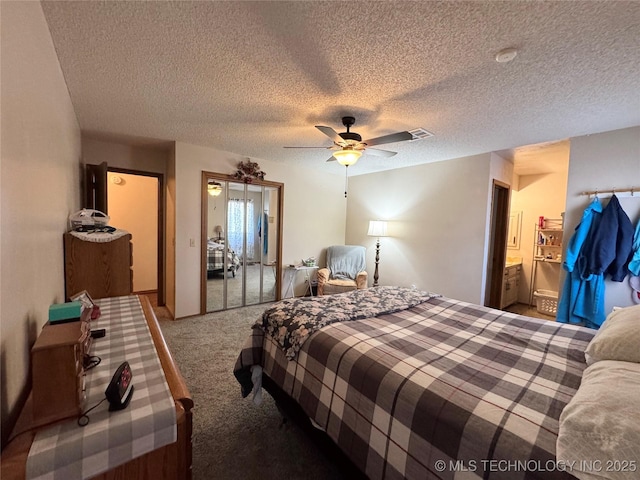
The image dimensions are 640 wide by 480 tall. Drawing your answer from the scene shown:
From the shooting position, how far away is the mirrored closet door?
4008 mm

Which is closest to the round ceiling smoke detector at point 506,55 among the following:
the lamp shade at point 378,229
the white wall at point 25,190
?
the white wall at point 25,190

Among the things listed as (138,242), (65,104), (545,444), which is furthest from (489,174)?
(138,242)

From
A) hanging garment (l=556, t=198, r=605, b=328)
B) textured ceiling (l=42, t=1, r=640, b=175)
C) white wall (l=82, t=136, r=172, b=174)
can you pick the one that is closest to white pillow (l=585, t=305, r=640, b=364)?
textured ceiling (l=42, t=1, r=640, b=175)

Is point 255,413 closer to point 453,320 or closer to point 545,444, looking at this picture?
point 453,320

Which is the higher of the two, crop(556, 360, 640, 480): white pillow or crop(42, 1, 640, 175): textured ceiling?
crop(42, 1, 640, 175): textured ceiling

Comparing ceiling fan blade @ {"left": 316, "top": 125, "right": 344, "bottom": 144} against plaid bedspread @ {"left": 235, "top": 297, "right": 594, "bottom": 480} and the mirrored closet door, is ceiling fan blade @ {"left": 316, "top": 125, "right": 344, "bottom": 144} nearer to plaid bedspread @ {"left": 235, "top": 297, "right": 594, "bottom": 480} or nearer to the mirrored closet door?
plaid bedspread @ {"left": 235, "top": 297, "right": 594, "bottom": 480}

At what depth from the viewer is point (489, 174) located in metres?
3.55

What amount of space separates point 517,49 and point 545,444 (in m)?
1.96

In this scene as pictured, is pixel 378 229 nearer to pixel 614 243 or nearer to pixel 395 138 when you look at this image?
pixel 395 138

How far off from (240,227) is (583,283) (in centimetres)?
441

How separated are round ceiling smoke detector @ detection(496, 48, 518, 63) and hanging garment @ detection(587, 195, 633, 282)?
7.21 ft

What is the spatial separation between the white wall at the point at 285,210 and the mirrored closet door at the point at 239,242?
0.12 meters

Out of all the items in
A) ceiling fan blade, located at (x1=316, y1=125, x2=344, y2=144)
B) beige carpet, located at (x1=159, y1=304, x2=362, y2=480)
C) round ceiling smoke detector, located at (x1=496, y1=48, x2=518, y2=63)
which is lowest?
beige carpet, located at (x1=159, y1=304, x2=362, y2=480)

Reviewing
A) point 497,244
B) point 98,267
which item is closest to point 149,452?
point 98,267
